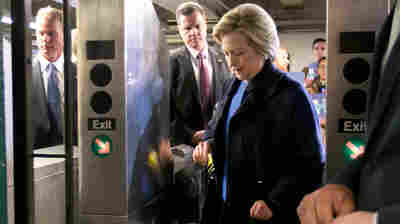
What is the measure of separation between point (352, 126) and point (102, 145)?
46.1 inches

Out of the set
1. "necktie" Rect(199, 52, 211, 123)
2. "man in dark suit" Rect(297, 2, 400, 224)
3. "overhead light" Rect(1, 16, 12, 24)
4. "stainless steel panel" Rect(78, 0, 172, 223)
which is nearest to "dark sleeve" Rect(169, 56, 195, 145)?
"necktie" Rect(199, 52, 211, 123)

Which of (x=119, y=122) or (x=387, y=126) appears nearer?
(x=387, y=126)

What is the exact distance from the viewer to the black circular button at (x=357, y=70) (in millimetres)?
1841

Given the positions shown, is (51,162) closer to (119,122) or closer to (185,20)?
(119,122)

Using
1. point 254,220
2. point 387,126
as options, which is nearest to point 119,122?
point 254,220

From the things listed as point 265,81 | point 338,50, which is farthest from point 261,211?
point 338,50

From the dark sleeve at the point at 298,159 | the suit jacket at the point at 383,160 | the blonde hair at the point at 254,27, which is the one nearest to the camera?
the suit jacket at the point at 383,160

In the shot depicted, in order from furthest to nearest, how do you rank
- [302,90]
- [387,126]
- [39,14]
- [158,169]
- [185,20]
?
[185,20], [158,169], [39,14], [302,90], [387,126]

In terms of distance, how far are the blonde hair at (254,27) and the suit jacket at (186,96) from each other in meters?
1.41

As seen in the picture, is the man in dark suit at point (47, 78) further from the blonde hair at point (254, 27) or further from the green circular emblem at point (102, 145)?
the blonde hair at point (254, 27)

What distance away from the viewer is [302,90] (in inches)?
56.0

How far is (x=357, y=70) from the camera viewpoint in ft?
6.05

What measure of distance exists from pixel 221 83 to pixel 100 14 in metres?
1.22

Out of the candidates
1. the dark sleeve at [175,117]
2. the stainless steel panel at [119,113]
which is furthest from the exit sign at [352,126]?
the dark sleeve at [175,117]
